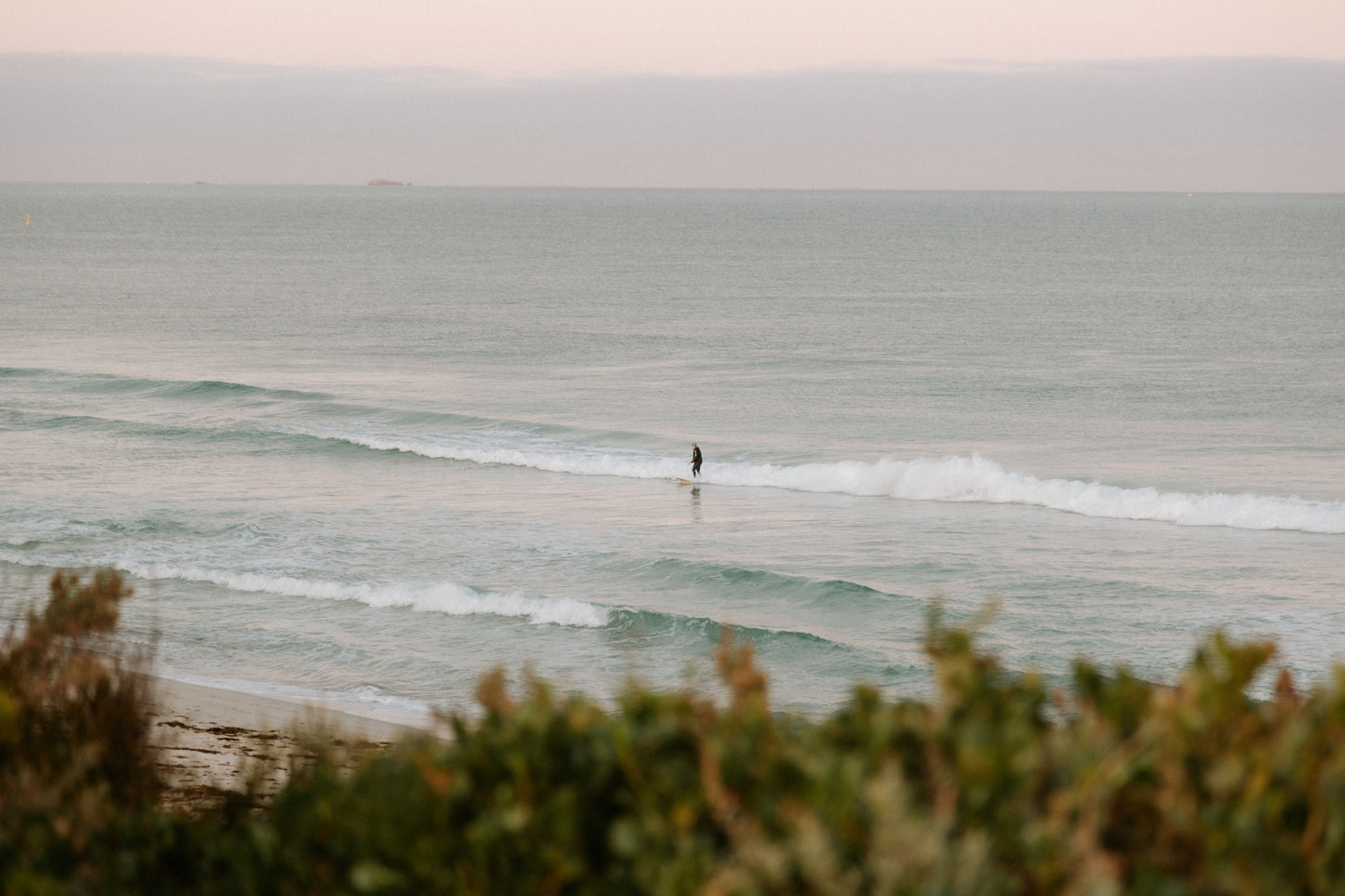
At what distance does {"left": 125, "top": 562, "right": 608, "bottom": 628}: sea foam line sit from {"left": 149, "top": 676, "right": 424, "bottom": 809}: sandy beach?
15.6 ft

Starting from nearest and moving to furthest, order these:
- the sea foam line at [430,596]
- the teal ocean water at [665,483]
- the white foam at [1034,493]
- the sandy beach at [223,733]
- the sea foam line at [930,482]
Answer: the sandy beach at [223,733] → the teal ocean water at [665,483] → the sea foam line at [430,596] → the white foam at [1034,493] → the sea foam line at [930,482]

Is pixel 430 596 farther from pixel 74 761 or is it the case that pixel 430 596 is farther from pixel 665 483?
pixel 74 761

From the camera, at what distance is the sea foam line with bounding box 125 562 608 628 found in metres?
19.3

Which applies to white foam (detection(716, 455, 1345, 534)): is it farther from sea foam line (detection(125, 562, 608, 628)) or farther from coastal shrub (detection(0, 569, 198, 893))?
coastal shrub (detection(0, 569, 198, 893))

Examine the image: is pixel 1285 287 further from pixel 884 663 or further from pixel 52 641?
pixel 52 641

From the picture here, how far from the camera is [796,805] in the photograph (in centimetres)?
329

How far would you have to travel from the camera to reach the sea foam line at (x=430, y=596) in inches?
758

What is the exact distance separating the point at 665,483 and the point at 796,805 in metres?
27.3

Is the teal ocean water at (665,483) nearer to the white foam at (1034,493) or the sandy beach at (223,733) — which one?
the white foam at (1034,493)

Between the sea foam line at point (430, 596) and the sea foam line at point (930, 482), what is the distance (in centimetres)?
1175

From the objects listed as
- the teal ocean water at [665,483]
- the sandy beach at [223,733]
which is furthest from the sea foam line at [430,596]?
the sandy beach at [223,733]

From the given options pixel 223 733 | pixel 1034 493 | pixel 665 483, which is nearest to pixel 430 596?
pixel 223 733

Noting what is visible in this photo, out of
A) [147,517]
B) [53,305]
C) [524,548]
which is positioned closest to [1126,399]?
[524,548]

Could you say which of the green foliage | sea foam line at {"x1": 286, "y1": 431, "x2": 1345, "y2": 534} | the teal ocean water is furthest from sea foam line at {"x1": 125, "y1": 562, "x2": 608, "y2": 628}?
the green foliage
